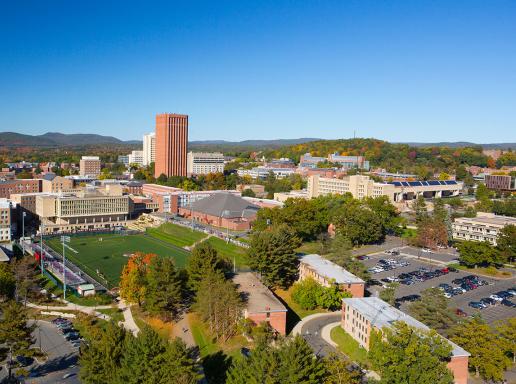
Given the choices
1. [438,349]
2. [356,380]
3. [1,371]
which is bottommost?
[1,371]

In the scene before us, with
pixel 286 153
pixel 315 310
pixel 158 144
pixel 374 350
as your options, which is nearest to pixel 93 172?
pixel 158 144

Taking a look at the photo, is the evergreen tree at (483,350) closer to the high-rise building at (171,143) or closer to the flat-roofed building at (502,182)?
the flat-roofed building at (502,182)

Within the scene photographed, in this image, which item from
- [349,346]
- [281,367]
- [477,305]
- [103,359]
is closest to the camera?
[281,367]

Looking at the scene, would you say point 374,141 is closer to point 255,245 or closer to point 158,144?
point 158,144

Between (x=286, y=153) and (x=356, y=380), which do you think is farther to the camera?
(x=286, y=153)

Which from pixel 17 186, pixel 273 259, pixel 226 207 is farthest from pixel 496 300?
pixel 17 186

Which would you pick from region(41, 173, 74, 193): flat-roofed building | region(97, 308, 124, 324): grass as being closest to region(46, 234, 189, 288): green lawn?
region(97, 308, 124, 324): grass

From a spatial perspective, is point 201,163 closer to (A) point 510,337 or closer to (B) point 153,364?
(A) point 510,337

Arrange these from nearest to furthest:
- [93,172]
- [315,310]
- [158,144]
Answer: [315,310] < [158,144] < [93,172]
